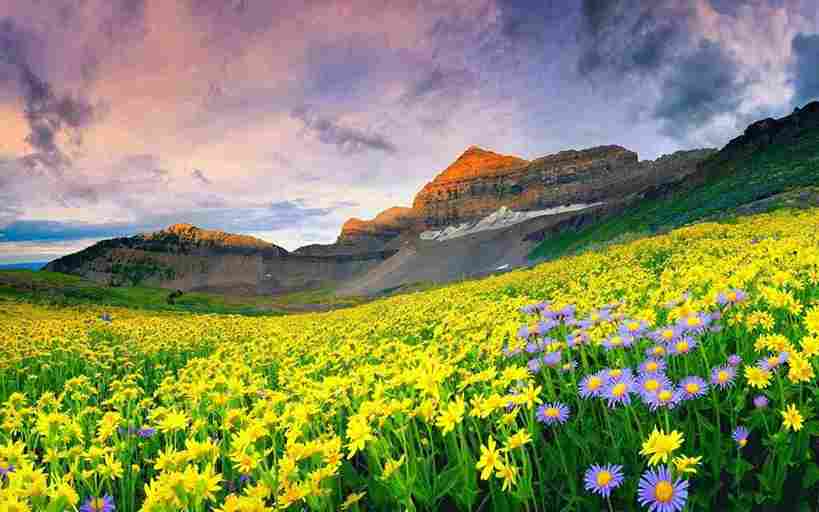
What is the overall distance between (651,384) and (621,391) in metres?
0.18

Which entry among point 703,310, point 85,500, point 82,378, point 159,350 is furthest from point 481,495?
point 159,350

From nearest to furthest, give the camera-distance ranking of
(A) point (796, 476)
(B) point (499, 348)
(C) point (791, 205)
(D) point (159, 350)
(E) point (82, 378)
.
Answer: (A) point (796, 476), (B) point (499, 348), (E) point (82, 378), (D) point (159, 350), (C) point (791, 205)

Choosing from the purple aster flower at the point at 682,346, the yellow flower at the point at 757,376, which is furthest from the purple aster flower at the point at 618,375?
the yellow flower at the point at 757,376

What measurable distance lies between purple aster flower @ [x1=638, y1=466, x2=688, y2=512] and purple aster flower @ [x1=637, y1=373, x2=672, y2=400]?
0.68m

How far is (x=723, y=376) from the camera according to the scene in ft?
9.96

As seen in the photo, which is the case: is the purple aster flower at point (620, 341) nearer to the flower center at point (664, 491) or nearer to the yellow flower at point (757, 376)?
the yellow flower at point (757, 376)

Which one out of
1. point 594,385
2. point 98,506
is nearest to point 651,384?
point 594,385

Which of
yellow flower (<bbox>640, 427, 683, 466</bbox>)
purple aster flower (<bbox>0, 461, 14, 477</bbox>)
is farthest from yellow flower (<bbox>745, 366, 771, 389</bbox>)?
purple aster flower (<bbox>0, 461, 14, 477</bbox>)

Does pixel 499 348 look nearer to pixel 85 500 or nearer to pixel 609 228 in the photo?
pixel 85 500

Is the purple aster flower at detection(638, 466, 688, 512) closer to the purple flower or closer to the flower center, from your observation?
the flower center

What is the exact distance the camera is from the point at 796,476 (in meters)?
2.67

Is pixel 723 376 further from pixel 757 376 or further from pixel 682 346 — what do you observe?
pixel 682 346

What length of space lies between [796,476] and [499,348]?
274 centimetres

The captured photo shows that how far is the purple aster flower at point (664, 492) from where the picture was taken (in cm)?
198
